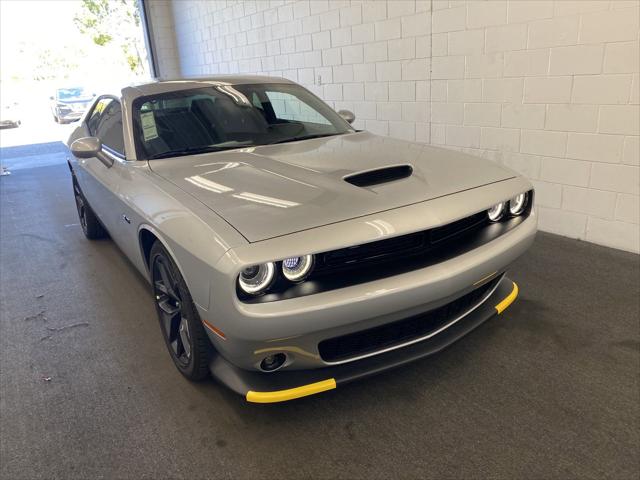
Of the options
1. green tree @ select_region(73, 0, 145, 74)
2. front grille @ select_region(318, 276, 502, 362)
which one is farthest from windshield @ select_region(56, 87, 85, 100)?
front grille @ select_region(318, 276, 502, 362)

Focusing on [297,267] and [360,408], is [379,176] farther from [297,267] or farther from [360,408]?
[360,408]

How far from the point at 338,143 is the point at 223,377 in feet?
4.97

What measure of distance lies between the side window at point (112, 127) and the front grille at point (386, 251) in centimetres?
170

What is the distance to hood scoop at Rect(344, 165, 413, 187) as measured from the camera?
2.16m

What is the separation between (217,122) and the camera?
2.95m

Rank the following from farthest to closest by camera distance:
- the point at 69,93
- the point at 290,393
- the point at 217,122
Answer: the point at 69,93 < the point at 217,122 < the point at 290,393

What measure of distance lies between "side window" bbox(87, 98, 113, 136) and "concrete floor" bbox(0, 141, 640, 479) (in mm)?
1456

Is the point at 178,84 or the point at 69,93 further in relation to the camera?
the point at 69,93

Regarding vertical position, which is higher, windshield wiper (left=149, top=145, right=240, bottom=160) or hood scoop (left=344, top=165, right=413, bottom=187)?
windshield wiper (left=149, top=145, right=240, bottom=160)

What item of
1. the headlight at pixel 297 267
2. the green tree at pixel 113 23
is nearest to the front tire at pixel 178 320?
the headlight at pixel 297 267

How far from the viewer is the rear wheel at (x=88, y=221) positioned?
4.35 metres

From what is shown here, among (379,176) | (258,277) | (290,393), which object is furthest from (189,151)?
(290,393)

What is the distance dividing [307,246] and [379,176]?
0.71m

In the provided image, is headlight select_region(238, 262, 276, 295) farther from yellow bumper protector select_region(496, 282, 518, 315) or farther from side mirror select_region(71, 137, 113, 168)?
side mirror select_region(71, 137, 113, 168)
